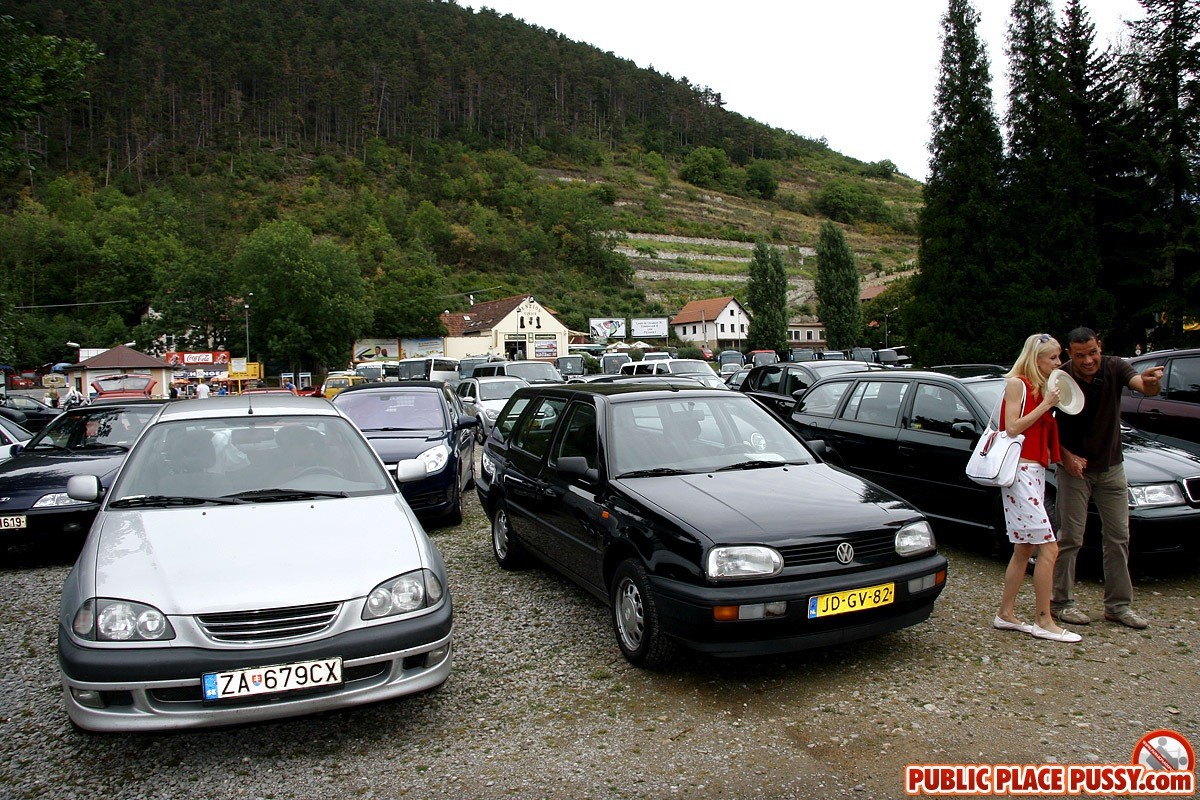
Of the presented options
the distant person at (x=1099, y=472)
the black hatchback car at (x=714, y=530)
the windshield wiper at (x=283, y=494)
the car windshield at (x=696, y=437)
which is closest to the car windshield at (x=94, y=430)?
the windshield wiper at (x=283, y=494)

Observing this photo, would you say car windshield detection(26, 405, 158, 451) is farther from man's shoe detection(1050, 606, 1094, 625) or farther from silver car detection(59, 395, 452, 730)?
man's shoe detection(1050, 606, 1094, 625)

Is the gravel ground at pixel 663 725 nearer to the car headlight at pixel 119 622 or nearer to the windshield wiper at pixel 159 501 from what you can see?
the car headlight at pixel 119 622

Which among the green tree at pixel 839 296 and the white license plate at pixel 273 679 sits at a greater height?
the green tree at pixel 839 296

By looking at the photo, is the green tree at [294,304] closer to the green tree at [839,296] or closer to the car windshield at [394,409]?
the green tree at [839,296]

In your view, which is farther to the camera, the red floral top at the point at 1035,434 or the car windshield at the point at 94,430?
the car windshield at the point at 94,430


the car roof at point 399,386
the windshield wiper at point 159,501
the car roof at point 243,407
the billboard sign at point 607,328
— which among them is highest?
the billboard sign at point 607,328

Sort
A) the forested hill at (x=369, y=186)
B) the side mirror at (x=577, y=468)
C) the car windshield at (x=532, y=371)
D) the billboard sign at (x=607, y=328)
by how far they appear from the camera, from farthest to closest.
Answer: the billboard sign at (x=607, y=328), the forested hill at (x=369, y=186), the car windshield at (x=532, y=371), the side mirror at (x=577, y=468)

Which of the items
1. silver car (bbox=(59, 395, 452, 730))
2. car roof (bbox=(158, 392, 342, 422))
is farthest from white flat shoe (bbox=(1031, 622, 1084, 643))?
car roof (bbox=(158, 392, 342, 422))

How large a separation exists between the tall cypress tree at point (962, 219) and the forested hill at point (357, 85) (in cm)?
10189

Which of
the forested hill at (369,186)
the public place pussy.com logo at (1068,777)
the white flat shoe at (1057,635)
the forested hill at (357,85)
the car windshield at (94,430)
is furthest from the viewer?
the forested hill at (357,85)

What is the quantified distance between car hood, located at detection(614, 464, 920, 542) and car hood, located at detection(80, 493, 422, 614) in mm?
1479

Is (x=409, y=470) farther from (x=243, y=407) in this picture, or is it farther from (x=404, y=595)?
(x=404, y=595)

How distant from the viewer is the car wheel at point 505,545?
255 inches

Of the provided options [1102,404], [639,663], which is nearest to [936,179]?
[1102,404]
